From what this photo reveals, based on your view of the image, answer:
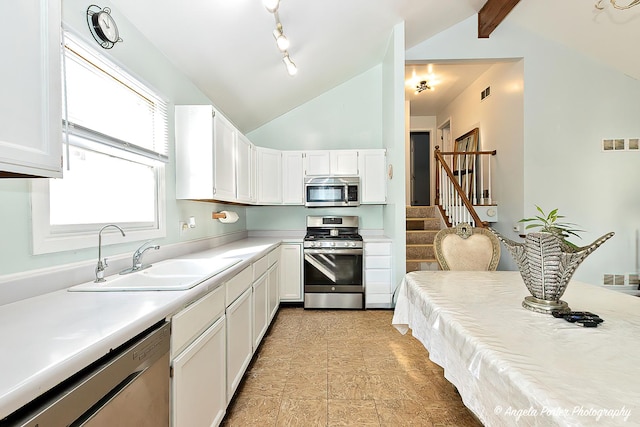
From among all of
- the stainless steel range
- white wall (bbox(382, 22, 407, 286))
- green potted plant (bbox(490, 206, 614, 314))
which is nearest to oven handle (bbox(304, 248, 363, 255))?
the stainless steel range

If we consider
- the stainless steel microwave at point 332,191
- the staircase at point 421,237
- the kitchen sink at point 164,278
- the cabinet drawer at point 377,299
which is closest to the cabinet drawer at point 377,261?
the cabinet drawer at point 377,299

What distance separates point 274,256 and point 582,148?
438cm

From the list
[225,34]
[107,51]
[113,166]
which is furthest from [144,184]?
[225,34]

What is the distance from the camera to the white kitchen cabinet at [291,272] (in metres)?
3.80

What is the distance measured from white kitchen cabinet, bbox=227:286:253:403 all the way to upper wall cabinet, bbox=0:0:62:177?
47.4 inches

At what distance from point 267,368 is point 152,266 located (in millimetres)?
1209

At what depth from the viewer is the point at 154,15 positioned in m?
1.81

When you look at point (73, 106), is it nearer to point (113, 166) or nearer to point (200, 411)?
point (113, 166)

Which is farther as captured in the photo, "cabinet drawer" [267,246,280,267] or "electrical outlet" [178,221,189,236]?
"cabinet drawer" [267,246,280,267]

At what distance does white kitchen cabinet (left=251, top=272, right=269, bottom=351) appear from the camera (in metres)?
2.41

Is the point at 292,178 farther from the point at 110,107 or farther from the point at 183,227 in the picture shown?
the point at 110,107

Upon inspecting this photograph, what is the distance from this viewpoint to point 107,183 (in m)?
1.75

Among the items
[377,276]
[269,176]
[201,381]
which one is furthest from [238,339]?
[269,176]

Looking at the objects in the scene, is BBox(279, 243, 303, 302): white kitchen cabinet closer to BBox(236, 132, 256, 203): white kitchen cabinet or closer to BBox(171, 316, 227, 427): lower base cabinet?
BBox(236, 132, 256, 203): white kitchen cabinet
